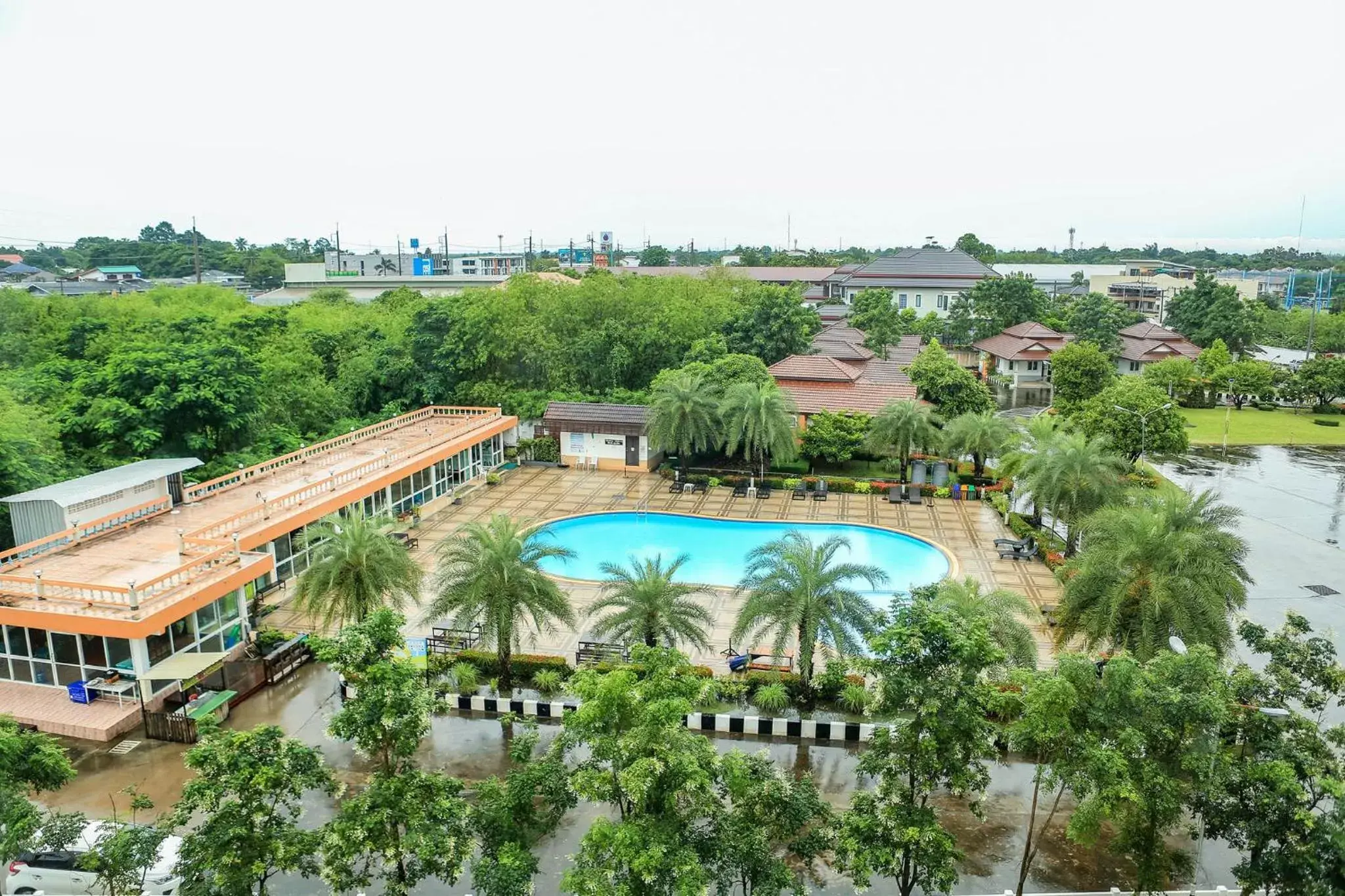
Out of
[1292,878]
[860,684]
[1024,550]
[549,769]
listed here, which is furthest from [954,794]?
[1024,550]

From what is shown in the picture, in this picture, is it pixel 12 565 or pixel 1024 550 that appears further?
pixel 1024 550

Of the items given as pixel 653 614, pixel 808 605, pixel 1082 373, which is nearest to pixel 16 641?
pixel 653 614

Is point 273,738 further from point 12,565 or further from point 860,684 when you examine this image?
point 12,565

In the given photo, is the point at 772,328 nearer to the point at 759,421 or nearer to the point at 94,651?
the point at 759,421

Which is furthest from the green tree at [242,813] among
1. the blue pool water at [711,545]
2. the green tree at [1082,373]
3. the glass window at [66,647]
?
the green tree at [1082,373]

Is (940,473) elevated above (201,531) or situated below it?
below

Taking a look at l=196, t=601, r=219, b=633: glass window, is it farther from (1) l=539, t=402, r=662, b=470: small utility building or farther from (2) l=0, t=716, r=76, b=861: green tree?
(1) l=539, t=402, r=662, b=470: small utility building
